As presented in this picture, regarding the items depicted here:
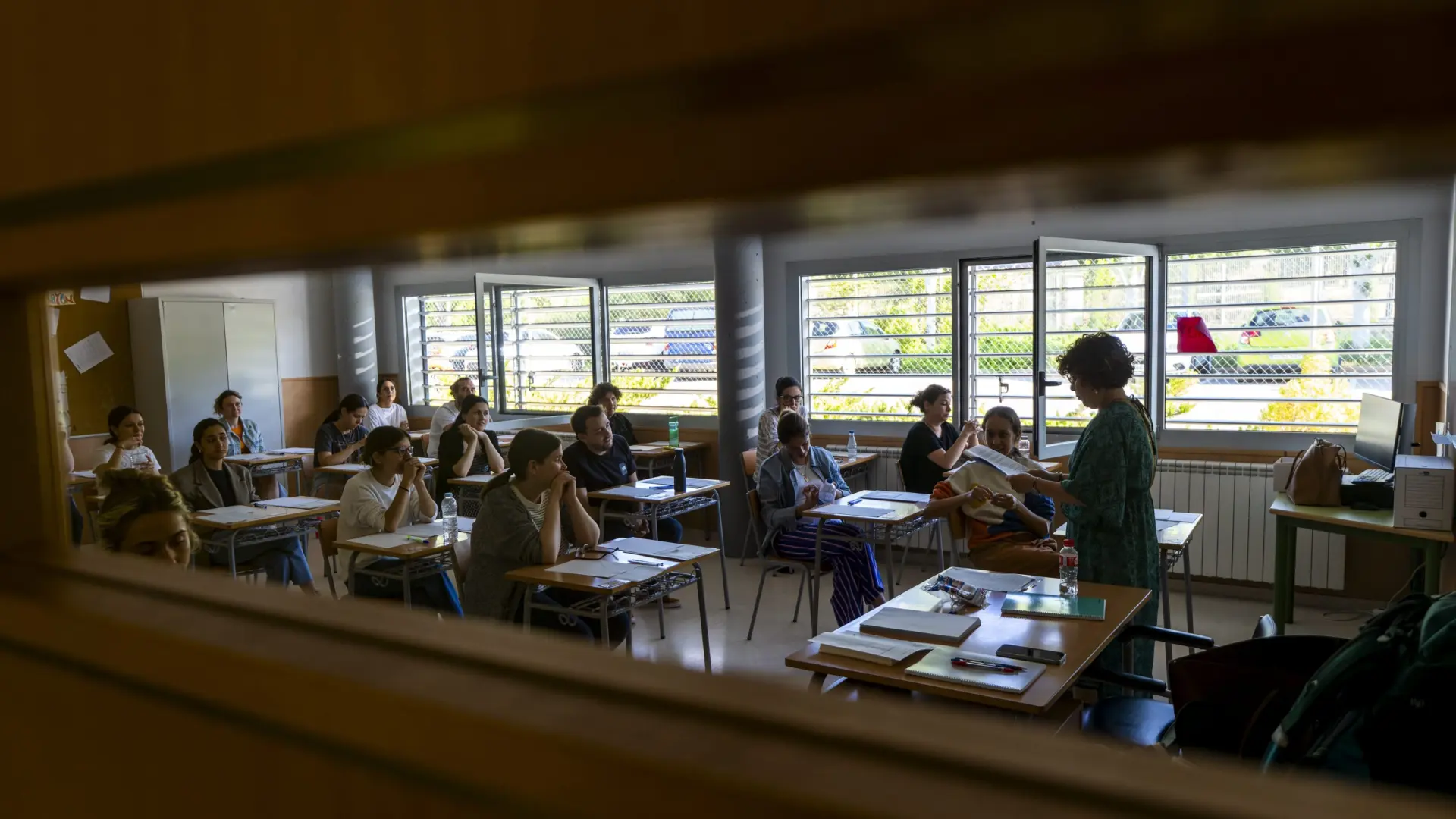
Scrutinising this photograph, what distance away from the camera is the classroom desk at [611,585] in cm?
397

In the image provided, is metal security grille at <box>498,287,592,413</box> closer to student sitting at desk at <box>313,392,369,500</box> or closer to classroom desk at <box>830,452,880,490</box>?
student sitting at desk at <box>313,392,369,500</box>

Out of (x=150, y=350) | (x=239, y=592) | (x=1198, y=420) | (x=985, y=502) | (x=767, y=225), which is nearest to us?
(x=767, y=225)

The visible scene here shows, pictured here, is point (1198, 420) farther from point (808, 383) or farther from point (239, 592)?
point (239, 592)

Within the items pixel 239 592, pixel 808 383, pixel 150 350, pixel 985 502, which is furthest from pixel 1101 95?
pixel 150 350

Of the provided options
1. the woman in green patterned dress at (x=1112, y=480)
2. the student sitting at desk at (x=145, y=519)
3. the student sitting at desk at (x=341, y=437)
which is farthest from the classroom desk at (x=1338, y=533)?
the student sitting at desk at (x=341, y=437)

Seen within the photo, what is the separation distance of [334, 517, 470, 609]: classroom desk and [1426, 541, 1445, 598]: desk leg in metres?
4.58

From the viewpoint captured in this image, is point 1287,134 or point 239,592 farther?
point 239,592

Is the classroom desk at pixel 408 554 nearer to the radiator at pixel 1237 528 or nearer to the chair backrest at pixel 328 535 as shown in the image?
the chair backrest at pixel 328 535

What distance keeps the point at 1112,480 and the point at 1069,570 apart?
1.24 ft

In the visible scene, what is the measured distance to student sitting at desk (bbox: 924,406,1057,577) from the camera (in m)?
4.54

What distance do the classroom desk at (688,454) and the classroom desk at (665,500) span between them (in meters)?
1.18

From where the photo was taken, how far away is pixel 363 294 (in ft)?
34.2

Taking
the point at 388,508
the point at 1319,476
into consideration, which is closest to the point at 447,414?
the point at 388,508

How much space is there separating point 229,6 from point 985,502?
459 cm
